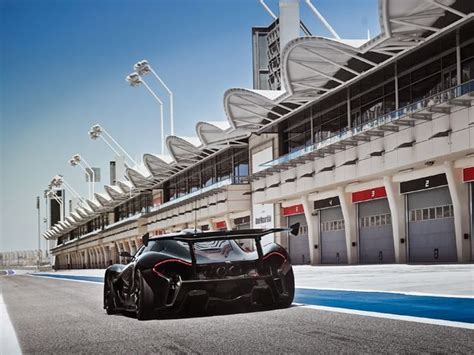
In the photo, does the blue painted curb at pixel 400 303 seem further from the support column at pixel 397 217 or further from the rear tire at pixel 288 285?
the support column at pixel 397 217

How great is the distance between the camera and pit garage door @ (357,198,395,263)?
1494 inches

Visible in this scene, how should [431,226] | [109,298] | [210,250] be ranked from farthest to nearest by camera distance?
1. [431,226]
2. [109,298]
3. [210,250]

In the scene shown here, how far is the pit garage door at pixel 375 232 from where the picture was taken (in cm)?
3794

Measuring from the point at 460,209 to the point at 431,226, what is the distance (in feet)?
11.5

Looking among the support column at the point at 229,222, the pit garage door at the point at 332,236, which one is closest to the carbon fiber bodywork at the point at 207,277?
the pit garage door at the point at 332,236

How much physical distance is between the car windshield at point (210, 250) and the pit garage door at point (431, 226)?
25.0 metres

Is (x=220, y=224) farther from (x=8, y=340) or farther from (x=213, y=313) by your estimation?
(x=8, y=340)

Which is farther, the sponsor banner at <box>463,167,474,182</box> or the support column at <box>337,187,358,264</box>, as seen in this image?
the support column at <box>337,187,358,264</box>

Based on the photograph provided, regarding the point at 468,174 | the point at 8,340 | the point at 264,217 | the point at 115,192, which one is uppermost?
the point at 115,192

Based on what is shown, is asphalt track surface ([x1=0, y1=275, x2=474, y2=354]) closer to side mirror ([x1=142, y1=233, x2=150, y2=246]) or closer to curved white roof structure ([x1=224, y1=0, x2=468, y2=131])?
side mirror ([x1=142, y1=233, x2=150, y2=246])

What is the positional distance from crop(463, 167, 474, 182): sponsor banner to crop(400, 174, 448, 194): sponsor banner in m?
1.72

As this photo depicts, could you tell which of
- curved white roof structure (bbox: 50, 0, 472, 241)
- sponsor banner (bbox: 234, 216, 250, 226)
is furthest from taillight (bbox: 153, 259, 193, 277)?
sponsor banner (bbox: 234, 216, 250, 226)

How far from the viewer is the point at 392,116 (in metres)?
32.6

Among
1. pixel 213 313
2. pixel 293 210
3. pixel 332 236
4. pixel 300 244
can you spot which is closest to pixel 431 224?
pixel 332 236
